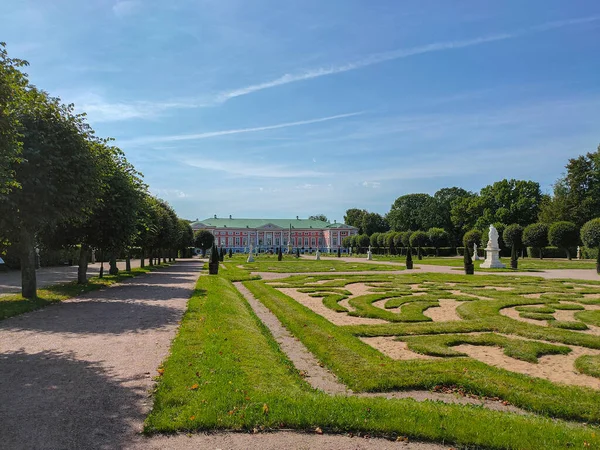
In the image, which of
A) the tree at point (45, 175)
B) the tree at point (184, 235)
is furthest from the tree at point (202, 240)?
the tree at point (45, 175)

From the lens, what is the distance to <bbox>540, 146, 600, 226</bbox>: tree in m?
60.2

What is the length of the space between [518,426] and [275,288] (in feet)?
53.0

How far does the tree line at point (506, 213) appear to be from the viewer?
56344 mm

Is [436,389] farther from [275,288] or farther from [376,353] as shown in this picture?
[275,288]

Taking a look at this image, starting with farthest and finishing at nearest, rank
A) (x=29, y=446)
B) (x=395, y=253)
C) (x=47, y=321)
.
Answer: (x=395, y=253) < (x=47, y=321) < (x=29, y=446)

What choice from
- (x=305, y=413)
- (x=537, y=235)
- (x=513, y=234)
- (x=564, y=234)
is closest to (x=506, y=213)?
(x=513, y=234)

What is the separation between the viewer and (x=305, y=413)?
193 inches

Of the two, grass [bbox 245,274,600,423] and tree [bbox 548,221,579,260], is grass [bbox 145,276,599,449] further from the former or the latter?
tree [bbox 548,221,579,260]

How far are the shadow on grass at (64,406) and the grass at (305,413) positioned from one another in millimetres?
398

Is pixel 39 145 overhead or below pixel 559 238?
overhead

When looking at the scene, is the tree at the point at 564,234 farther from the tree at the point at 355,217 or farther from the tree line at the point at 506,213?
the tree at the point at 355,217

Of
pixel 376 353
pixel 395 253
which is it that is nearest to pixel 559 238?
pixel 395 253

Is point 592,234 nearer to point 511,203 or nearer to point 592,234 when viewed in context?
point 592,234

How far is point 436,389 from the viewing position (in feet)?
19.9
